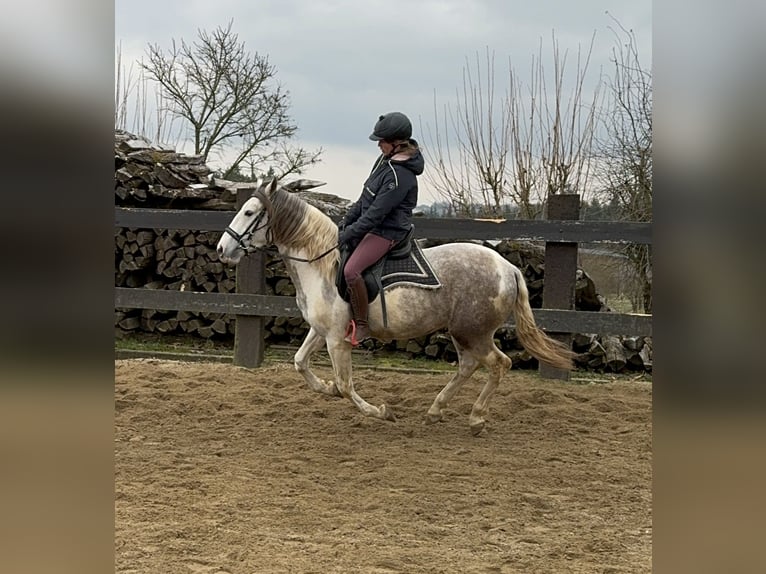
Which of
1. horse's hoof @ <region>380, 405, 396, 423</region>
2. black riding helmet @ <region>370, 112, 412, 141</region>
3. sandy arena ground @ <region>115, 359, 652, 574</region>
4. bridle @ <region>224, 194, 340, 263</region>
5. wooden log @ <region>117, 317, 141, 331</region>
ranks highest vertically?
black riding helmet @ <region>370, 112, 412, 141</region>

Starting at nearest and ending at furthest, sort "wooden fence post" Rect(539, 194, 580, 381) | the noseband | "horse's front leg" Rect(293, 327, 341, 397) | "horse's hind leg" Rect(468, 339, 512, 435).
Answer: the noseband < "horse's hind leg" Rect(468, 339, 512, 435) < "horse's front leg" Rect(293, 327, 341, 397) < "wooden fence post" Rect(539, 194, 580, 381)

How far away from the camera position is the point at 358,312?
13.5 ft

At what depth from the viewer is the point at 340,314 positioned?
4176 mm

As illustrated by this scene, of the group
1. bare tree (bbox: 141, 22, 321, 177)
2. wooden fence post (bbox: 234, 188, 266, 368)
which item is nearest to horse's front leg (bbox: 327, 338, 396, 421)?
wooden fence post (bbox: 234, 188, 266, 368)

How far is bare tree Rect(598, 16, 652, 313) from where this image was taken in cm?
712

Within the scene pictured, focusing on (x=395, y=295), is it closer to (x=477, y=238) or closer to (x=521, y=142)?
(x=477, y=238)

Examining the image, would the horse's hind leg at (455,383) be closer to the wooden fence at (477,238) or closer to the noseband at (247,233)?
the wooden fence at (477,238)

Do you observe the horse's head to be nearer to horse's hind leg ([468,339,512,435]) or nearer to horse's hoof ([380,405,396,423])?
horse's hoof ([380,405,396,423])

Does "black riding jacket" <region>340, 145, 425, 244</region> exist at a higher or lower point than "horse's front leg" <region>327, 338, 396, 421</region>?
higher

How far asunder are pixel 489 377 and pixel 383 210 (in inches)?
51.0

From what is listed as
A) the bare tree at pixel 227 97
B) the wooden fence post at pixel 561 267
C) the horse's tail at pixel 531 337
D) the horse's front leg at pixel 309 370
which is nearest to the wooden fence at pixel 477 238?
the wooden fence post at pixel 561 267

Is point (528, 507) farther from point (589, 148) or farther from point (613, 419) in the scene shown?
point (589, 148)
